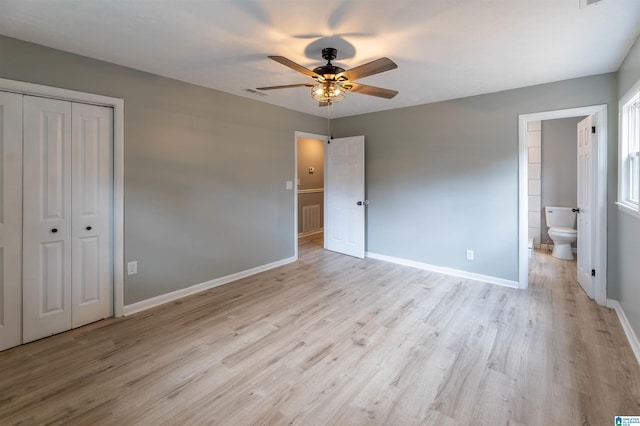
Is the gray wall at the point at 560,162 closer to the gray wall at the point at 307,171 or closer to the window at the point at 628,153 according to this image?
the window at the point at 628,153

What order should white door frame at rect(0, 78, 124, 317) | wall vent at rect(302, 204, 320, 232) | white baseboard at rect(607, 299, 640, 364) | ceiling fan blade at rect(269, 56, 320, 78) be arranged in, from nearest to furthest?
ceiling fan blade at rect(269, 56, 320, 78), white baseboard at rect(607, 299, 640, 364), white door frame at rect(0, 78, 124, 317), wall vent at rect(302, 204, 320, 232)

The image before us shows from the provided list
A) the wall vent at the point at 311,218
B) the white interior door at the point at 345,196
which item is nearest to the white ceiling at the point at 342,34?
the white interior door at the point at 345,196

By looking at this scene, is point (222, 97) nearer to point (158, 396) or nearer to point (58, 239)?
point (58, 239)

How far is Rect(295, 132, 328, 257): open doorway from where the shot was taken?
673 centimetres

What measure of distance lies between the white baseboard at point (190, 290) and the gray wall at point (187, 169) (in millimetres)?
56

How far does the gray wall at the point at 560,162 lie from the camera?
5.25 m

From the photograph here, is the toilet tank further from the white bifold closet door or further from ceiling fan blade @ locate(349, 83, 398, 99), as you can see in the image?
the white bifold closet door

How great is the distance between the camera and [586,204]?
343 cm

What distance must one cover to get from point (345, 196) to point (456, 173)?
1.84 m

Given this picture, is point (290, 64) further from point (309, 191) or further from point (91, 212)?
point (309, 191)

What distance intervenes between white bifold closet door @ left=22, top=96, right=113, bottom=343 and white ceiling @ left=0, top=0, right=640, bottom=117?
0.65 metres

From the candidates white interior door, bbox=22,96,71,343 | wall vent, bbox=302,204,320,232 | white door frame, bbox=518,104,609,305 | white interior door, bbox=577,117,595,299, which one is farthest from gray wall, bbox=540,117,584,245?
white interior door, bbox=22,96,71,343

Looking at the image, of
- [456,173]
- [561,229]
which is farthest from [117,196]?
[561,229]

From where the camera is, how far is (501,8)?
6.28ft
